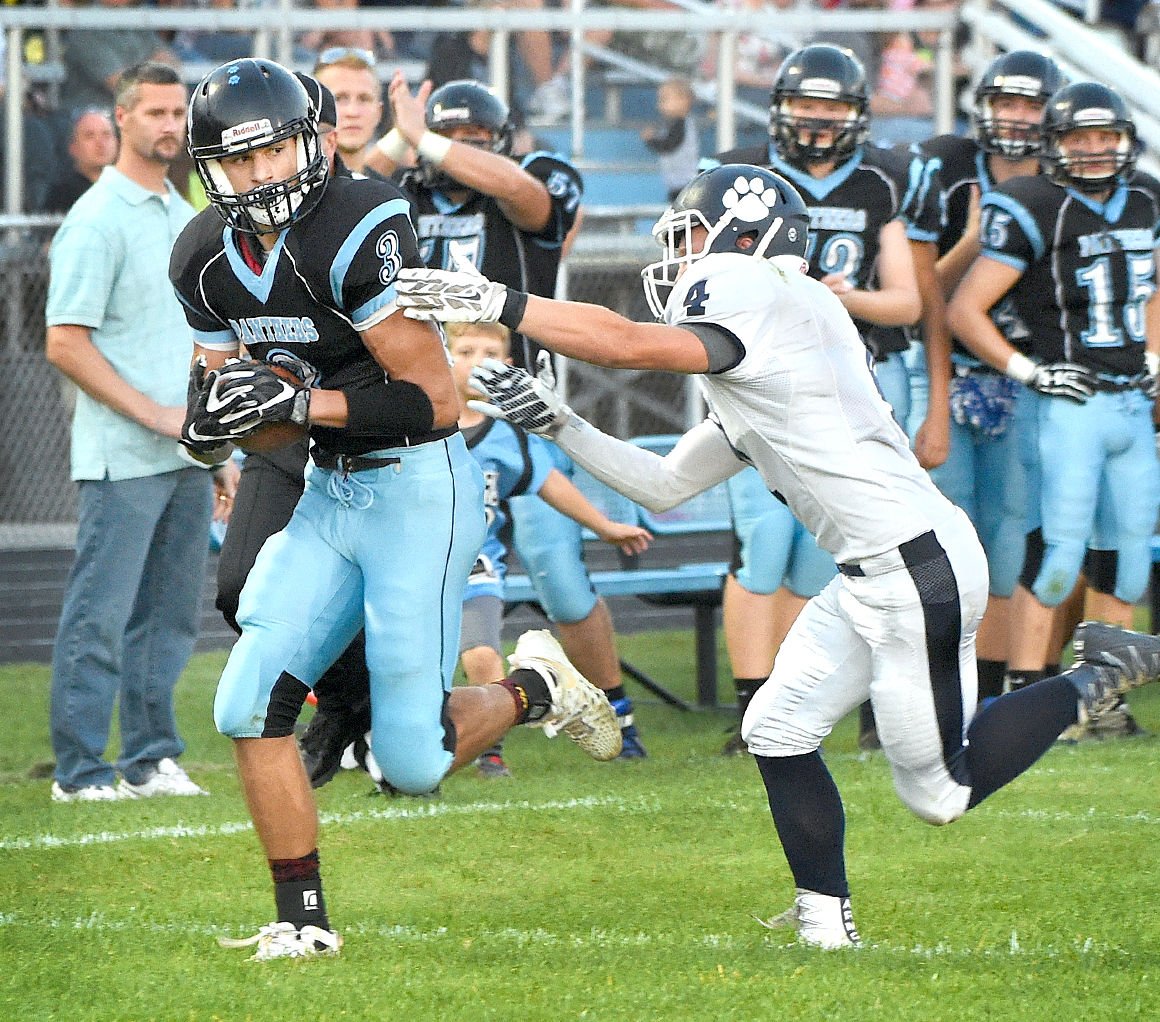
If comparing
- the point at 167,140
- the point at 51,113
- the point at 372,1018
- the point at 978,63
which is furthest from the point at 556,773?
the point at 978,63

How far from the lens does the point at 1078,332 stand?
21.9 ft

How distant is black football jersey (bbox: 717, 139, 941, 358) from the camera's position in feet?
20.7

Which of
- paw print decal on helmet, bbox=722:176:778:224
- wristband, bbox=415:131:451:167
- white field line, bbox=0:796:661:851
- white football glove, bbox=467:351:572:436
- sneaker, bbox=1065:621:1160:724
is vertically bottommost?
white field line, bbox=0:796:661:851

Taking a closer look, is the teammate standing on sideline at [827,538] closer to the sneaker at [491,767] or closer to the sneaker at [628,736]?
the sneaker at [491,767]

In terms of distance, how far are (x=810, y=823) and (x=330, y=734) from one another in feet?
4.98

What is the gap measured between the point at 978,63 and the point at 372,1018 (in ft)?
32.0

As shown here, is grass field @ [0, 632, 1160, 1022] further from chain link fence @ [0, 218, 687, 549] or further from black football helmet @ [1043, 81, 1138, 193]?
chain link fence @ [0, 218, 687, 549]

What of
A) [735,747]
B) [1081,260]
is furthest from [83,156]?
[1081,260]

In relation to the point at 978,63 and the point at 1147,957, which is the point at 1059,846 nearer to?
the point at 1147,957

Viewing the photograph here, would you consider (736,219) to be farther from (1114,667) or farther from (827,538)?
(1114,667)

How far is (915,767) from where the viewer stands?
4.05 metres

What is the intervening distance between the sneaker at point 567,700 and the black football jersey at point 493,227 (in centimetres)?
174

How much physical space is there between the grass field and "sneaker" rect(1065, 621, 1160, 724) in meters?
0.48

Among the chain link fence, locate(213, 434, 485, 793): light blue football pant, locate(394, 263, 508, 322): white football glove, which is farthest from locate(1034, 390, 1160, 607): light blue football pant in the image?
the chain link fence
